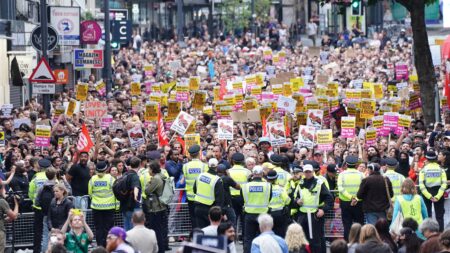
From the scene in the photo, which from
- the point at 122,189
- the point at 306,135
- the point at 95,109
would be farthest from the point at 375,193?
the point at 95,109

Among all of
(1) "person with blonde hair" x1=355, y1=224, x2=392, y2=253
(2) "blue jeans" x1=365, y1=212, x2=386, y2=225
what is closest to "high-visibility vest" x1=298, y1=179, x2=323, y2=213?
(2) "blue jeans" x1=365, y1=212, x2=386, y2=225

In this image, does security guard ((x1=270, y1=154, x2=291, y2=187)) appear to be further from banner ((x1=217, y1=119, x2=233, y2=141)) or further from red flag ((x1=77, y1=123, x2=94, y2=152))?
banner ((x1=217, y1=119, x2=233, y2=141))

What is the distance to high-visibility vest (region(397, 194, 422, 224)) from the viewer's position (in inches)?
792

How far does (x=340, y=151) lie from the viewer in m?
26.7

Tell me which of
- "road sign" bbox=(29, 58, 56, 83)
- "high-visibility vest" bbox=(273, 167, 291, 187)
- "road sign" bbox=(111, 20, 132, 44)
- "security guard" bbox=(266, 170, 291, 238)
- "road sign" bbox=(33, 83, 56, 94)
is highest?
"road sign" bbox=(111, 20, 132, 44)

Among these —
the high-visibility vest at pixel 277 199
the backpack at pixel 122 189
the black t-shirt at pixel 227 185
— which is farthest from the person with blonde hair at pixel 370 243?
the backpack at pixel 122 189

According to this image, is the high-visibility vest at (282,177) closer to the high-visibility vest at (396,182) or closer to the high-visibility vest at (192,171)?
the high-visibility vest at (192,171)

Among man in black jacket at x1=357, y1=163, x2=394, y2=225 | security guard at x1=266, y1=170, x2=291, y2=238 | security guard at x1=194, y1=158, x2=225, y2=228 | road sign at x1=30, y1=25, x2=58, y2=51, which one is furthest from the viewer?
road sign at x1=30, y1=25, x2=58, y2=51

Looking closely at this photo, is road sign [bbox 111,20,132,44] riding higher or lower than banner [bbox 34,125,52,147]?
higher

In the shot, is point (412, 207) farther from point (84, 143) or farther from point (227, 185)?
point (84, 143)

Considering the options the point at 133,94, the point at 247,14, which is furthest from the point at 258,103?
the point at 247,14

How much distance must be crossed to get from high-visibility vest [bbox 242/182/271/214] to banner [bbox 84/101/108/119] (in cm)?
1160

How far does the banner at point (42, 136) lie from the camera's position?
27.8 m

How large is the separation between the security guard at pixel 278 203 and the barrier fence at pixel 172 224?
1.87 meters
